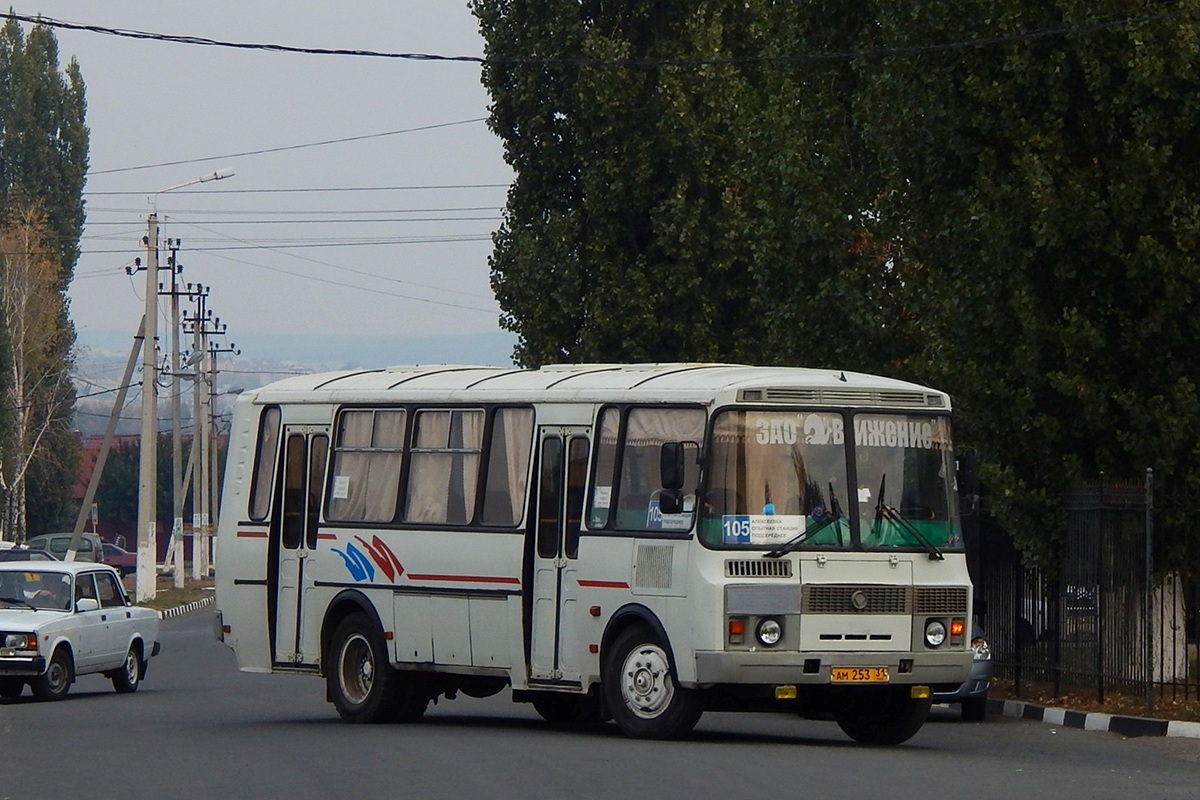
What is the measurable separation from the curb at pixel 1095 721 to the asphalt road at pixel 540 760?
9.9 inches

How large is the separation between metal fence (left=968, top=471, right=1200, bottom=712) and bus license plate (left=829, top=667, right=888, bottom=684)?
11.9 ft

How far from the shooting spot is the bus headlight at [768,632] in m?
15.5

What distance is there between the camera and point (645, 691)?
1609 centimetres

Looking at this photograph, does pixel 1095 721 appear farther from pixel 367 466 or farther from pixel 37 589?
pixel 37 589

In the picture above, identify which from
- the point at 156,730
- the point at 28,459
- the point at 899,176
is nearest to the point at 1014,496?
the point at 899,176

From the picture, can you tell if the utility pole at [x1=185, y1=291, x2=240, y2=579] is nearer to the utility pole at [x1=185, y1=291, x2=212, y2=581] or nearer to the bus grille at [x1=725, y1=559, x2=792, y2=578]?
the utility pole at [x1=185, y1=291, x2=212, y2=581]

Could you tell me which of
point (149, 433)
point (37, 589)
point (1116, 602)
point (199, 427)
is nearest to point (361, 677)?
point (1116, 602)

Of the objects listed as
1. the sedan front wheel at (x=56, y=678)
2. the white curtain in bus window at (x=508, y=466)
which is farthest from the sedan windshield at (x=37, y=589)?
the white curtain in bus window at (x=508, y=466)

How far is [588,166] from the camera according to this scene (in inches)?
1534

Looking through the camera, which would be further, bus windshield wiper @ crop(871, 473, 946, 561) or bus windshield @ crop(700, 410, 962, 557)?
bus windshield wiper @ crop(871, 473, 946, 561)

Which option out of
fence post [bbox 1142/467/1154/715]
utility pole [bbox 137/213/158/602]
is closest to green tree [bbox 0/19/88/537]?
utility pole [bbox 137/213/158/602]

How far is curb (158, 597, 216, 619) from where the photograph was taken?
52.8 metres

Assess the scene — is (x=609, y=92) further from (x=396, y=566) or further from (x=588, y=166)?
(x=396, y=566)

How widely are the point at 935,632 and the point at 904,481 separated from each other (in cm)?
118
